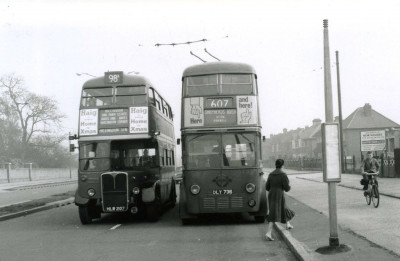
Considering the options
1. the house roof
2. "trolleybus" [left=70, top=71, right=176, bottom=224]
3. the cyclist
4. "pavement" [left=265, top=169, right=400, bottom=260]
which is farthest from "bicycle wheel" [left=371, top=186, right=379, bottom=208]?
the house roof

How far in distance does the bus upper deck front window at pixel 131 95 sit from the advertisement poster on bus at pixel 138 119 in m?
0.25

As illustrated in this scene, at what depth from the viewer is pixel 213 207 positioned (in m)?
13.4

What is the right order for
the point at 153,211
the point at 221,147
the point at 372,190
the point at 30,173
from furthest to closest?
the point at 30,173 < the point at 372,190 < the point at 153,211 < the point at 221,147

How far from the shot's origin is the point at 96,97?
15203mm

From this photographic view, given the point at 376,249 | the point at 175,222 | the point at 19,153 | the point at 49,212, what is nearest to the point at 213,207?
the point at 175,222

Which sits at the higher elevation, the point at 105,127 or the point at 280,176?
the point at 105,127

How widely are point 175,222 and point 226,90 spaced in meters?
3.91

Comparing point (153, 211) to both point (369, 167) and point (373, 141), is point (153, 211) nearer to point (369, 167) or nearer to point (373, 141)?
point (369, 167)

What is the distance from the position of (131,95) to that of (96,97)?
99 cm

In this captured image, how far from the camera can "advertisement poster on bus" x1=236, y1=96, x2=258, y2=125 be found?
13773 mm

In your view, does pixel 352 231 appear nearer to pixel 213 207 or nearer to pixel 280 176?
pixel 280 176

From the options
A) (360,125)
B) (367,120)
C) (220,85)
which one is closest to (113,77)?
(220,85)

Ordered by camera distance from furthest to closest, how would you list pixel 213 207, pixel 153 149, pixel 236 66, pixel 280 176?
pixel 153 149 → pixel 236 66 → pixel 213 207 → pixel 280 176

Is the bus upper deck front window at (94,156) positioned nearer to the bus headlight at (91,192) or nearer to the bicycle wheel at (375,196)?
the bus headlight at (91,192)
